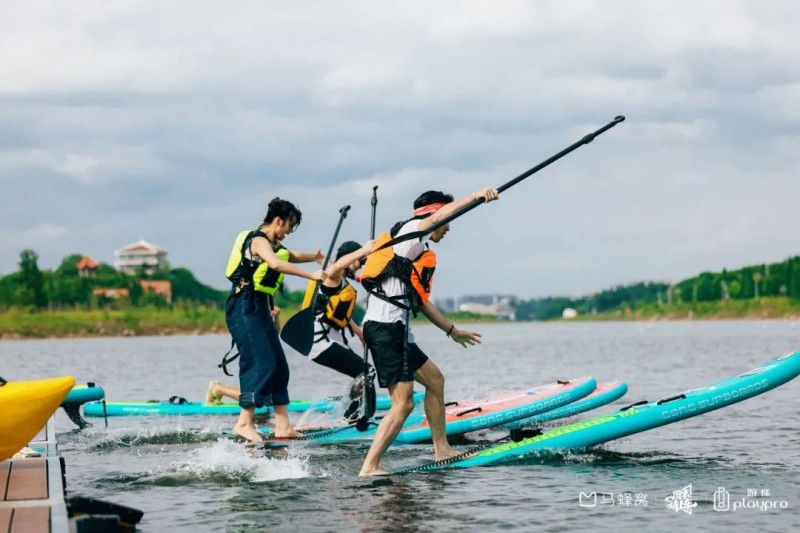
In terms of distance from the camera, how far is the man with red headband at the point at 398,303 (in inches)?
311

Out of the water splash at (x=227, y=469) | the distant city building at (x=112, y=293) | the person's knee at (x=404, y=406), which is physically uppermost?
the distant city building at (x=112, y=293)

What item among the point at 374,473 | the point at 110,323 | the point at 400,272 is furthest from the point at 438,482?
the point at 110,323

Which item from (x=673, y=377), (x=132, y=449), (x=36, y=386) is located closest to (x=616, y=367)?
(x=673, y=377)

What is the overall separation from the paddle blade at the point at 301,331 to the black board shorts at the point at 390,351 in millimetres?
2073

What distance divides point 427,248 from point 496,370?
22.6 meters

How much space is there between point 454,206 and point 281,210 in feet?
7.33

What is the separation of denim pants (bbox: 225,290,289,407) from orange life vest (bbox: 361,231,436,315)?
6.17ft

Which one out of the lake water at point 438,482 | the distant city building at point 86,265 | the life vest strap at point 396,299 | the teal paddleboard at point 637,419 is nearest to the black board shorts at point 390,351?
the life vest strap at point 396,299

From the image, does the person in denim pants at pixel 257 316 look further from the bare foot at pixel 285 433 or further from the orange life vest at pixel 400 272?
the orange life vest at pixel 400 272

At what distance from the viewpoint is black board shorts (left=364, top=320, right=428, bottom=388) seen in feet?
25.9

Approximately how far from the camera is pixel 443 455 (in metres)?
8.97

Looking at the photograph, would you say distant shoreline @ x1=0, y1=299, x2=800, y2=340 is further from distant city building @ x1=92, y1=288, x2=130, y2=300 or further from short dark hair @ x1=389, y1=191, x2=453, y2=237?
short dark hair @ x1=389, y1=191, x2=453, y2=237

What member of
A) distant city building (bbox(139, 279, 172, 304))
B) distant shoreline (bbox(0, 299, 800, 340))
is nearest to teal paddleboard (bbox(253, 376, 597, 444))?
distant shoreline (bbox(0, 299, 800, 340))

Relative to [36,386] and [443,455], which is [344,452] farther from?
[36,386]
